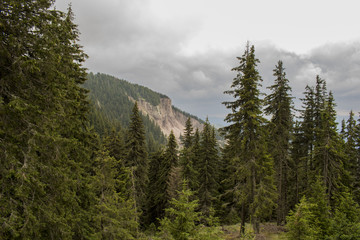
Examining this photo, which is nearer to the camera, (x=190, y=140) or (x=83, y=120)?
(x=83, y=120)

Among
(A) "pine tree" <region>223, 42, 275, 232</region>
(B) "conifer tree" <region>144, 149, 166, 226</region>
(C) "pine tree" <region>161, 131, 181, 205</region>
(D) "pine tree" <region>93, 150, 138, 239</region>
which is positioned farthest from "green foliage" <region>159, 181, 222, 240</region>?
(B) "conifer tree" <region>144, 149, 166, 226</region>

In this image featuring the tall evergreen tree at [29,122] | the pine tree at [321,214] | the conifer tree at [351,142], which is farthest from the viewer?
the conifer tree at [351,142]

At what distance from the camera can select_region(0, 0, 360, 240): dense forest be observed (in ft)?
19.9

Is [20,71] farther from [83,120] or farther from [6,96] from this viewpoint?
[83,120]

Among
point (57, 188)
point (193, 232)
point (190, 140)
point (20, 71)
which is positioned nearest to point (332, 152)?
point (190, 140)

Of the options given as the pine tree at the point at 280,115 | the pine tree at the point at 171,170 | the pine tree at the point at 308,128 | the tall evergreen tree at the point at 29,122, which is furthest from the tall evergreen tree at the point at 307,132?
the tall evergreen tree at the point at 29,122

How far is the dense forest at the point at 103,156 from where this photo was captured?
6062 millimetres

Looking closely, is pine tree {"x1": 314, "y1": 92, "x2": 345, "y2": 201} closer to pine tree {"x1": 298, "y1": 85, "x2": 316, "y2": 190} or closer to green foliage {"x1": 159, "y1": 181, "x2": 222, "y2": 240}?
pine tree {"x1": 298, "y1": 85, "x2": 316, "y2": 190}

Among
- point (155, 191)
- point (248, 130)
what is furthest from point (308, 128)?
point (155, 191)

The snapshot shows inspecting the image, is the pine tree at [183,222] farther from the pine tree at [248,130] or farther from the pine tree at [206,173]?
the pine tree at [206,173]

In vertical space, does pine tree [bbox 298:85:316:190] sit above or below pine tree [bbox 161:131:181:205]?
above

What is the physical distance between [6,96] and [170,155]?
2160 centimetres

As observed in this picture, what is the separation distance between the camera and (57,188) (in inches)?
283

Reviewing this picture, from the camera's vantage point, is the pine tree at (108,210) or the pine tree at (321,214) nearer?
the pine tree at (108,210)
